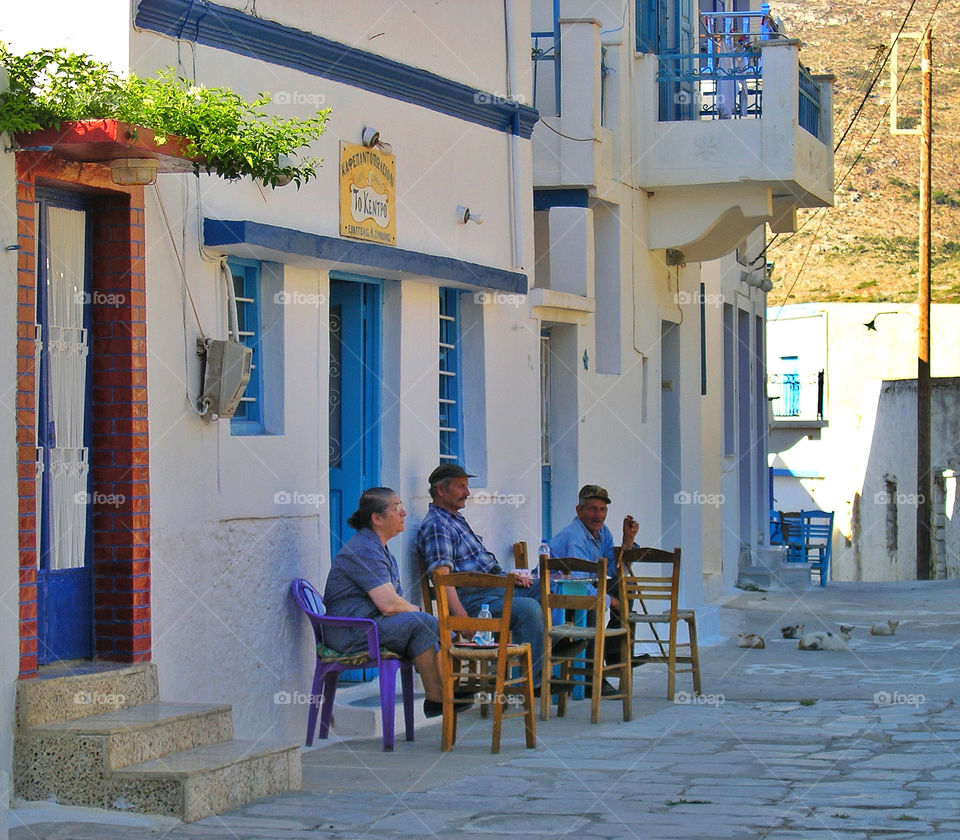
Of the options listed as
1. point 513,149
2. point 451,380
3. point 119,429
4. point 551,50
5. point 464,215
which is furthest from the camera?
point 551,50

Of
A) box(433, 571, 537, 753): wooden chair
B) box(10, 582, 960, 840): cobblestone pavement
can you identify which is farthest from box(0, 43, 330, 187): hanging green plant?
box(10, 582, 960, 840): cobblestone pavement

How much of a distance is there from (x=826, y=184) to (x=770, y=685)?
5880 mm

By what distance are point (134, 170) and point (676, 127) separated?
26.6 feet

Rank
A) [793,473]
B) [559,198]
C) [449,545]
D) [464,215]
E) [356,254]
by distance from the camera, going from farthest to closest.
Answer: [793,473], [559,198], [464,215], [449,545], [356,254]

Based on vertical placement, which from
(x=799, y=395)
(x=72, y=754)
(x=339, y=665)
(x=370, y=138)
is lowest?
(x=72, y=754)

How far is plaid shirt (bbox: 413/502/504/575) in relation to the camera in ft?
31.6

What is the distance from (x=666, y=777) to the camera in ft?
25.4

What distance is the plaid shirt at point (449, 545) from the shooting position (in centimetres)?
962

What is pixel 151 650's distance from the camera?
7.48 metres

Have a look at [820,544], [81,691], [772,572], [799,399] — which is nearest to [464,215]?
[81,691]

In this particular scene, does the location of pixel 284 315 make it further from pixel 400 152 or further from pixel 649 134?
pixel 649 134

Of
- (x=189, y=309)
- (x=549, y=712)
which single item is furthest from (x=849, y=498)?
(x=189, y=309)

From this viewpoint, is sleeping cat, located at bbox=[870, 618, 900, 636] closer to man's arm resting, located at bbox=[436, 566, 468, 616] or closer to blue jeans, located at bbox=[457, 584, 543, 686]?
blue jeans, located at bbox=[457, 584, 543, 686]

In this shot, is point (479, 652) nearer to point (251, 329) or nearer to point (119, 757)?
point (251, 329)
